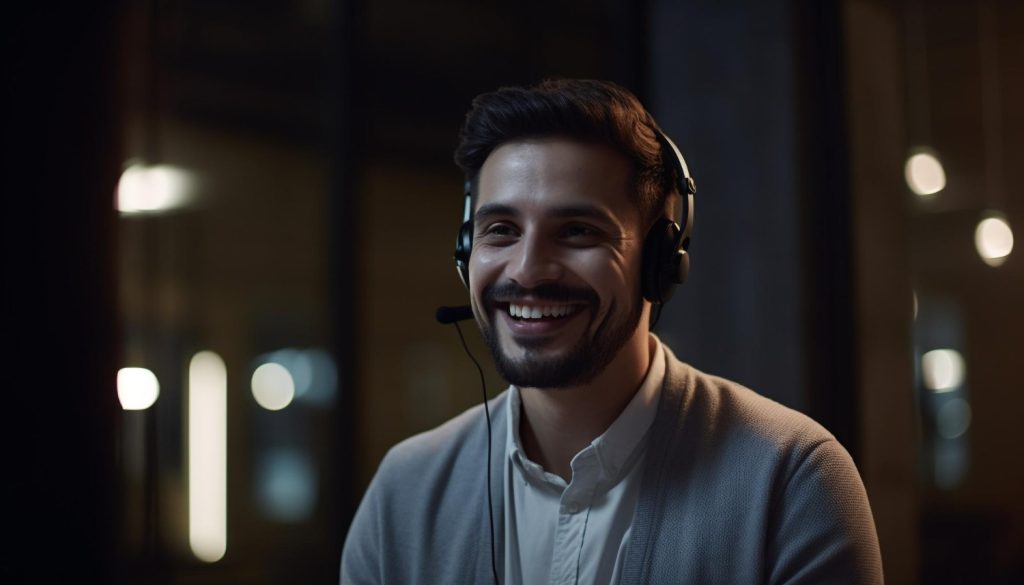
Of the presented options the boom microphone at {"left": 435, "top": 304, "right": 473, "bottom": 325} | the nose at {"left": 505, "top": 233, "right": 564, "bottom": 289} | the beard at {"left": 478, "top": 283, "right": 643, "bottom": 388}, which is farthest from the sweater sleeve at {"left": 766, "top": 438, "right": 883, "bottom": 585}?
the boom microphone at {"left": 435, "top": 304, "right": 473, "bottom": 325}

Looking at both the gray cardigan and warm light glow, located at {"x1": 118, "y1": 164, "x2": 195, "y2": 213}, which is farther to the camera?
warm light glow, located at {"x1": 118, "y1": 164, "x2": 195, "y2": 213}

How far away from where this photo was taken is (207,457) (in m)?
3.86

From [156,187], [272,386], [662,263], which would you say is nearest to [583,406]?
[662,263]

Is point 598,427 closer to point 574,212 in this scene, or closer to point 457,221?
point 574,212

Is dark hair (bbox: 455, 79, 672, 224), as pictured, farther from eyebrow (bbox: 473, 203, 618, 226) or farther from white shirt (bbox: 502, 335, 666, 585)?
white shirt (bbox: 502, 335, 666, 585)

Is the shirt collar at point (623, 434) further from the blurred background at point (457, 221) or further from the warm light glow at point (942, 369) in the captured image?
the warm light glow at point (942, 369)

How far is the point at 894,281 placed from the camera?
3.27 metres

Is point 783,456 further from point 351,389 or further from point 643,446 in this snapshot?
point 351,389

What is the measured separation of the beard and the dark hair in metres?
0.19

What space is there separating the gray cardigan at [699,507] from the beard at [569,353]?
0.15 meters


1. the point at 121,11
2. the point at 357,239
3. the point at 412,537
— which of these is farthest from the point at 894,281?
the point at 121,11

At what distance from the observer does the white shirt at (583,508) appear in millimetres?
1503

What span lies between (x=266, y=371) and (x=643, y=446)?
2.88 m

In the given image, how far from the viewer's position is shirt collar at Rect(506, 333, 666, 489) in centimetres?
154
